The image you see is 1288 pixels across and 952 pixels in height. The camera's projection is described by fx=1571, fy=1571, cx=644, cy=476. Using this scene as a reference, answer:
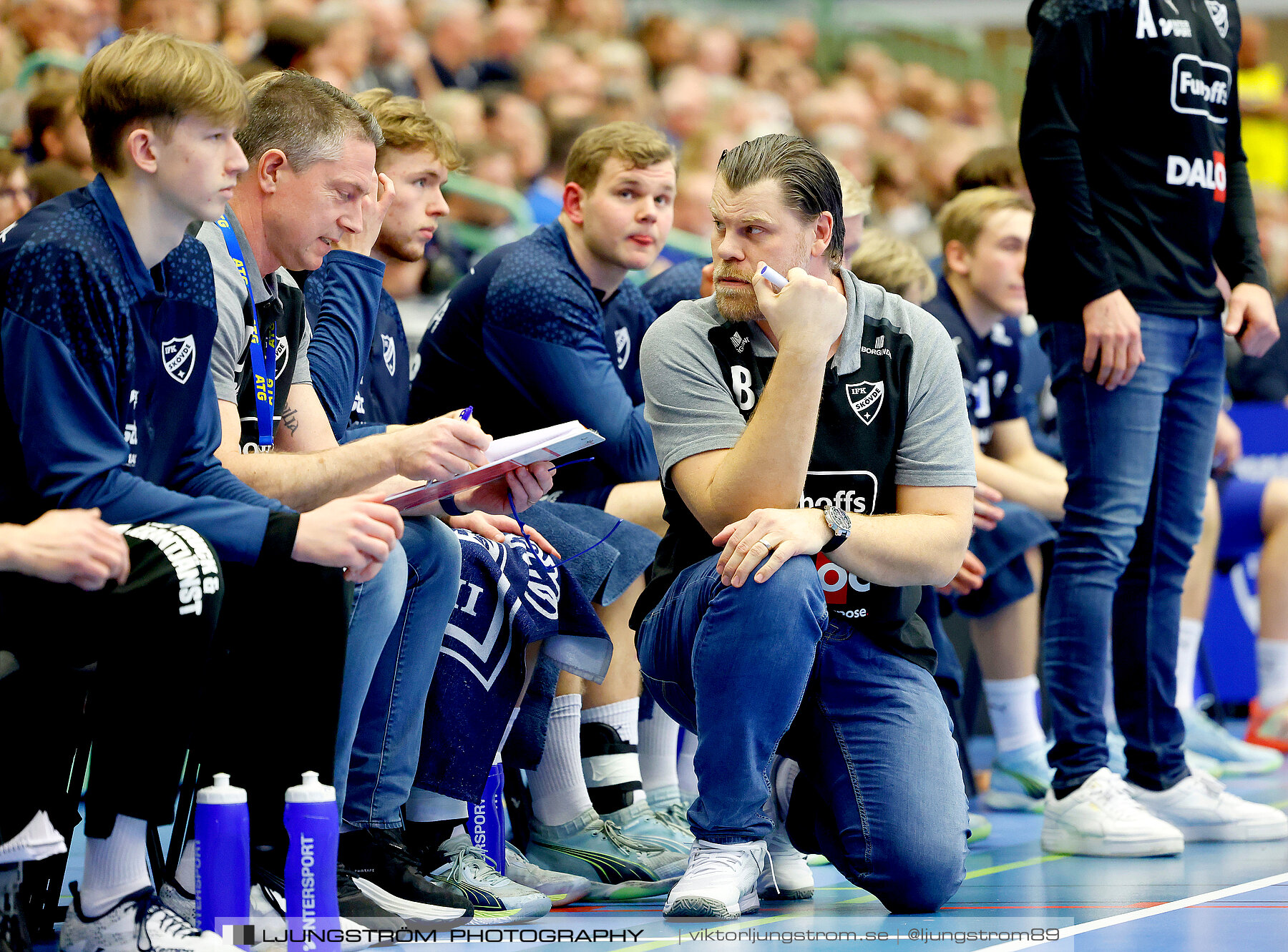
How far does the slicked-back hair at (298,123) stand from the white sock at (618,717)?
4.33 ft

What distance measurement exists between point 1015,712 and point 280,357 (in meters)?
2.45

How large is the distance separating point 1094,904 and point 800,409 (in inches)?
42.2

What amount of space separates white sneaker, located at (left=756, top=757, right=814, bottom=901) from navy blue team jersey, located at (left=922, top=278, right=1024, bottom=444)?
1.66 metres

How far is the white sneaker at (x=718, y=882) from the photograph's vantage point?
2678 mm

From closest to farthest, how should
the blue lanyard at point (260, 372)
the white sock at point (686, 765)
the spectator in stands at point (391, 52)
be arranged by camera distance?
the blue lanyard at point (260, 372)
the white sock at point (686, 765)
the spectator in stands at point (391, 52)

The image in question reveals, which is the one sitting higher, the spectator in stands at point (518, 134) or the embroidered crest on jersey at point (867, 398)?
the spectator in stands at point (518, 134)

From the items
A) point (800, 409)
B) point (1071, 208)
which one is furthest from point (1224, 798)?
point (800, 409)

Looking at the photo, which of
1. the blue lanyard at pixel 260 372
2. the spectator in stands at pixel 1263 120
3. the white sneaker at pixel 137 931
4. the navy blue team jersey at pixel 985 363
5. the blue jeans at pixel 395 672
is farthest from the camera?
the spectator in stands at pixel 1263 120

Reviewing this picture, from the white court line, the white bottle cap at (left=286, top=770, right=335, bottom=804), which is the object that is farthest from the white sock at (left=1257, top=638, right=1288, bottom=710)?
the white bottle cap at (left=286, top=770, right=335, bottom=804)

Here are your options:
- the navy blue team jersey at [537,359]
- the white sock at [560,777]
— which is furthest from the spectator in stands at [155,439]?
the navy blue team jersey at [537,359]

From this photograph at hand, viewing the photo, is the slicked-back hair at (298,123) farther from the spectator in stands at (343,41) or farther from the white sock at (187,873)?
the spectator in stands at (343,41)

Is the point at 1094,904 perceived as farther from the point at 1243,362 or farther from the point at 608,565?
the point at 1243,362

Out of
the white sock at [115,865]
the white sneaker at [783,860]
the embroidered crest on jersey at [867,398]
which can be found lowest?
the white sneaker at [783,860]

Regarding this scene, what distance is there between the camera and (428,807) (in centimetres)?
298
